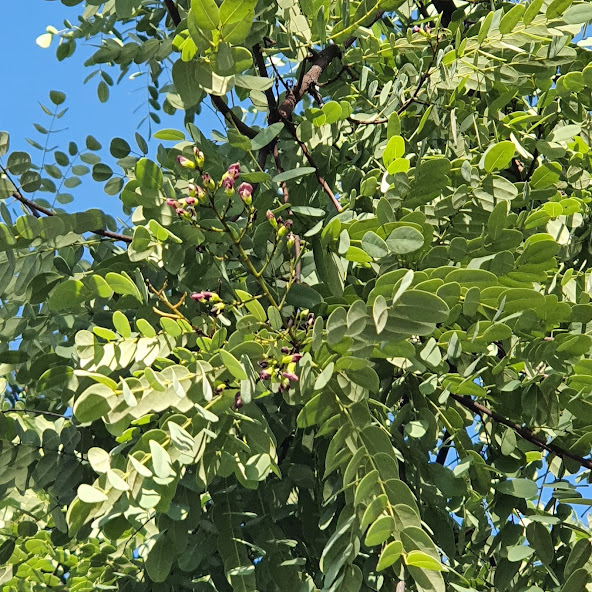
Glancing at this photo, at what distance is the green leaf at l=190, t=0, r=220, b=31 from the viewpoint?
0.98 m

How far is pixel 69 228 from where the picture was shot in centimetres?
122

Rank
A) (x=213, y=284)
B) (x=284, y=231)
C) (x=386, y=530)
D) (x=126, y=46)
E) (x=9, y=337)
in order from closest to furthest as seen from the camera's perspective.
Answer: (x=386, y=530), (x=284, y=231), (x=213, y=284), (x=9, y=337), (x=126, y=46)

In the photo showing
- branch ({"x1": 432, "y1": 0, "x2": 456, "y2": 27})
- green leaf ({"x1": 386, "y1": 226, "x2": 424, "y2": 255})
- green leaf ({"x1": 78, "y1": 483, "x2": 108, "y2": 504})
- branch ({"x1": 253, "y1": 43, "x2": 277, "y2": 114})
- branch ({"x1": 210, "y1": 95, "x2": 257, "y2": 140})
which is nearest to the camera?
green leaf ({"x1": 78, "y1": 483, "x2": 108, "y2": 504})

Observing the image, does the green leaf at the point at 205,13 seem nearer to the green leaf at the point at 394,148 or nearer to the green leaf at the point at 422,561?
the green leaf at the point at 394,148

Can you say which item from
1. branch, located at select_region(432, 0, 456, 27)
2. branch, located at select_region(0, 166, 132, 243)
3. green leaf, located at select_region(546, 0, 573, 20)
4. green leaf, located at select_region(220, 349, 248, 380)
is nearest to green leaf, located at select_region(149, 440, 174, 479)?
green leaf, located at select_region(220, 349, 248, 380)

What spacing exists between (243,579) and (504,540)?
1.38 feet

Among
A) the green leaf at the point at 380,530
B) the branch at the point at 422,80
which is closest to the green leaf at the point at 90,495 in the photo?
the green leaf at the point at 380,530

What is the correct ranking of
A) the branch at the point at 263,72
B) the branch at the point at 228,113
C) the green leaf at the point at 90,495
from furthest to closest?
the branch at the point at 263,72
the branch at the point at 228,113
the green leaf at the point at 90,495

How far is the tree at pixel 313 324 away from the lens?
3.26ft

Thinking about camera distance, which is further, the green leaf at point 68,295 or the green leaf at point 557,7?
the green leaf at point 557,7

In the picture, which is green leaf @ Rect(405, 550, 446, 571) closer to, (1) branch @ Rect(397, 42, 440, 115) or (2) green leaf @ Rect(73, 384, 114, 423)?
(2) green leaf @ Rect(73, 384, 114, 423)

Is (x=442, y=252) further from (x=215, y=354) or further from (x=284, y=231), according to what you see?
(x=215, y=354)

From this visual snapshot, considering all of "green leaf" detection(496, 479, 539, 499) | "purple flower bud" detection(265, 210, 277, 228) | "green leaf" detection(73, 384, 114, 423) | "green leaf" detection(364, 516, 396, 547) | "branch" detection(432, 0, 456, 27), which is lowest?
"green leaf" detection(496, 479, 539, 499)

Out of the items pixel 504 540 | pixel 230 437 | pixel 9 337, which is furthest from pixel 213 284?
pixel 504 540
